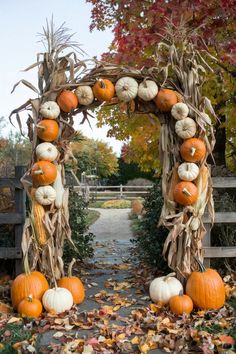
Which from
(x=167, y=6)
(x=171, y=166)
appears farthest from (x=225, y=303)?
(x=167, y=6)

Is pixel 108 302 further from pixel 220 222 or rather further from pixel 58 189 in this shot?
pixel 220 222

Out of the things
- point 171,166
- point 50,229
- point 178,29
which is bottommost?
point 50,229

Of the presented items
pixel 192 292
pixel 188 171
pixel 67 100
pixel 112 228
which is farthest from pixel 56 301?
pixel 112 228

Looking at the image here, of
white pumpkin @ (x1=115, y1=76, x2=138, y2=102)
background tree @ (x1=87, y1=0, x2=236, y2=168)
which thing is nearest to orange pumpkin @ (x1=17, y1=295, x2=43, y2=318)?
white pumpkin @ (x1=115, y1=76, x2=138, y2=102)

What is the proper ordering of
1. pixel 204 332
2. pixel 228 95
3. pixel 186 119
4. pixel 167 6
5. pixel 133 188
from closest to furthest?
pixel 204 332 → pixel 186 119 → pixel 167 6 → pixel 228 95 → pixel 133 188

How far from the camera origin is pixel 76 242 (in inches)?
251

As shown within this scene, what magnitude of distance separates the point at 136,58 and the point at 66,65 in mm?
2105

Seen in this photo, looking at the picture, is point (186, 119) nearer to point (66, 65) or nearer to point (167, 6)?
point (66, 65)

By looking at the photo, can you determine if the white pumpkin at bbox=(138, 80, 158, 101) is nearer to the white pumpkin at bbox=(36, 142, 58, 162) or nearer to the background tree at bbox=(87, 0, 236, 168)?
the background tree at bbox=(87, 0, 236, 168)

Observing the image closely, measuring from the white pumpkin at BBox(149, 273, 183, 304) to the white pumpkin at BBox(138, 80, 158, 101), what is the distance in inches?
Answer: 75.9

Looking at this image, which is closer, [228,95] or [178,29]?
[178,29]

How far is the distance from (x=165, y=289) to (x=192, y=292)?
0.91ft

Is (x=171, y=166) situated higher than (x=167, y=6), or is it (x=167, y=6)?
(x=167, y=6)

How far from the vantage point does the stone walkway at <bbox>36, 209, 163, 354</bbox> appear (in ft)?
12.9
